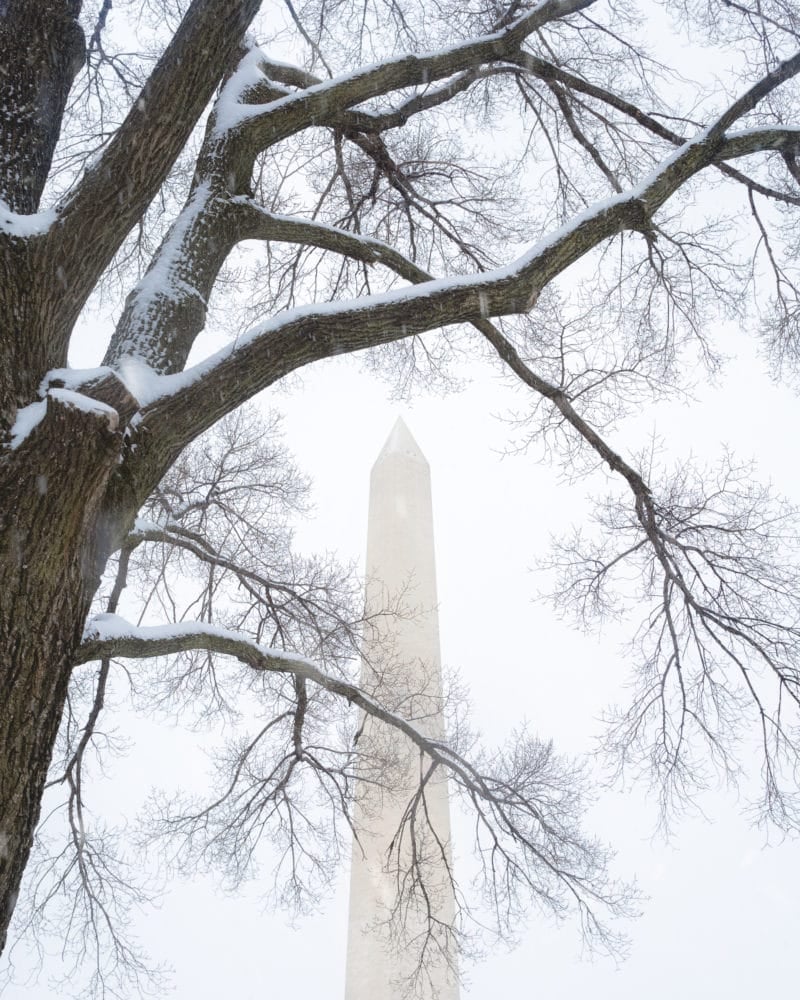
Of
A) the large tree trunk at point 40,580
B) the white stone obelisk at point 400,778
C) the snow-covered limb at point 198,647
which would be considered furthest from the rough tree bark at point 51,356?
the white stone obelisk at point 400,778

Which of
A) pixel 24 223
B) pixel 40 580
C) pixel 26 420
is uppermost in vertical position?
pixel 24 223

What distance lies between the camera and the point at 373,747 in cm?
581

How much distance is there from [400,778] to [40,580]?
391cm

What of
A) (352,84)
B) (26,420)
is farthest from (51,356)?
(352,84)

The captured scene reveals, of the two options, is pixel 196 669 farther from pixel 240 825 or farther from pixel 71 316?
pixel 71 316

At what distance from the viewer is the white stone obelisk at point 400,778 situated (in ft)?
18.4

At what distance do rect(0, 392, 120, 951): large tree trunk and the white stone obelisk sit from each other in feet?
10.1

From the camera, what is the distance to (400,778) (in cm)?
573

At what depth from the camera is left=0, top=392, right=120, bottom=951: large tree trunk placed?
2.18 metres

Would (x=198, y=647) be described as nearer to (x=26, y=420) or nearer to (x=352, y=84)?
(x=26, y=420)

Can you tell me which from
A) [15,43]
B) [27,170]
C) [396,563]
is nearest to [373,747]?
[27,170]

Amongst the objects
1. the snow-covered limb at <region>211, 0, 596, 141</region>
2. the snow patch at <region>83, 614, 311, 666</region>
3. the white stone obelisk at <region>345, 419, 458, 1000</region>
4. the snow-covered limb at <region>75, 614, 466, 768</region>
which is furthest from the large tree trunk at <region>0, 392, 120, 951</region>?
the white stone obelisk at <region>345, 419, 458, 1000</region>

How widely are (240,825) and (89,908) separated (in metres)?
1.00

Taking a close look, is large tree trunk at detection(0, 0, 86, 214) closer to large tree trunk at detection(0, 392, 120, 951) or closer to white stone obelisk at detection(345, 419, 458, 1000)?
large tree trunk at detection(0, 392, 120, 951)
